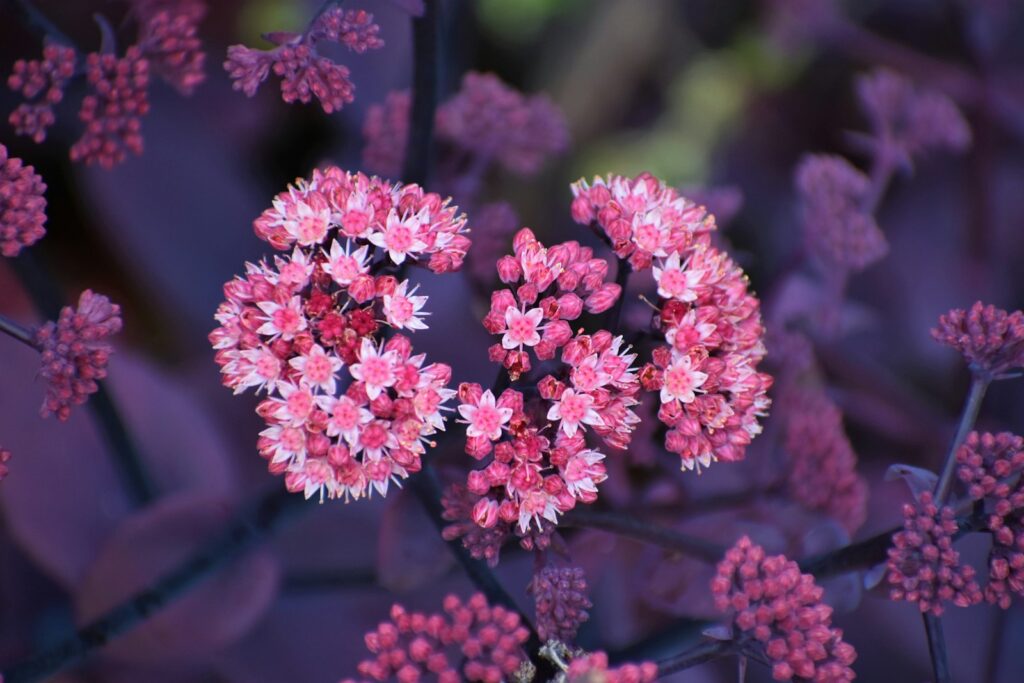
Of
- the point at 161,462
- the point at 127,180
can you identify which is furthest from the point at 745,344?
the point at 127,180

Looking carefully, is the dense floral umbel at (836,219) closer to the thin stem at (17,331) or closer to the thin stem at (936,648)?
the thin stem at (936,648)

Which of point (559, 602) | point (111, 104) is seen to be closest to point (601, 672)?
point (559, 602)

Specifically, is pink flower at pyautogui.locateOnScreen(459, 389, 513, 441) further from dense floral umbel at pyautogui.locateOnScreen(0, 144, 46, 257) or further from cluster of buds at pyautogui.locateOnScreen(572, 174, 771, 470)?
dense floral umbel at pyautogui.locateOnScreen(0, 144, 46, 257)

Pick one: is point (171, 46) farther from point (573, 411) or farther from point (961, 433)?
point (961, 433)

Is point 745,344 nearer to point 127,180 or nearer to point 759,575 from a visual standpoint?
point 759,575

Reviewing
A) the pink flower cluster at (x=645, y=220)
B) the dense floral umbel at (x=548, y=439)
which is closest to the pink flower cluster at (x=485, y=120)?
the pink flower cluster at (x=645, y=220)
